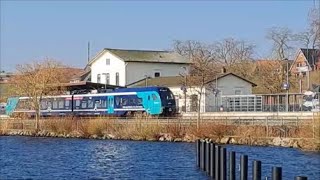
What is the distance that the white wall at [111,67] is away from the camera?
104 m

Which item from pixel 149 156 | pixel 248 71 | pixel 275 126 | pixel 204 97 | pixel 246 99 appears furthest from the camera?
pixel 248 71

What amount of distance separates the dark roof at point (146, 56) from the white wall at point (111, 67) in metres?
0.72

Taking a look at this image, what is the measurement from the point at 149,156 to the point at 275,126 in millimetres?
14499

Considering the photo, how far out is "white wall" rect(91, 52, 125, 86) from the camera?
104 meters

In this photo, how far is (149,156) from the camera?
145ft

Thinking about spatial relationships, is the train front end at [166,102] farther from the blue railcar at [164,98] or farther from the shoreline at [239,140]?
the shoreline at [239,140]

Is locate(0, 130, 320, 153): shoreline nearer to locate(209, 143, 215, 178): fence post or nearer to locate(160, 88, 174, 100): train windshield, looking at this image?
locate(209, 143, 215, 178): fence post

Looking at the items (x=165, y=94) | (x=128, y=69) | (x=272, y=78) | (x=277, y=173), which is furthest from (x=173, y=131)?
(x=272, y=78)

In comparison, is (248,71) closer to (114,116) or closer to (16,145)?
(114,116)

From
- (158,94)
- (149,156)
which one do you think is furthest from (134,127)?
(149,156)


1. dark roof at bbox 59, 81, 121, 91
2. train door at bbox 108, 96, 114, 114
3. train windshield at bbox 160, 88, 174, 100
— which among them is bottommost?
train door at bbox 108, 96, 114, 114

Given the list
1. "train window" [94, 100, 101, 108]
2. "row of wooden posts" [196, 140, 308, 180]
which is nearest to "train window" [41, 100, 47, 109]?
"train window" [94, 100, 101, 108]

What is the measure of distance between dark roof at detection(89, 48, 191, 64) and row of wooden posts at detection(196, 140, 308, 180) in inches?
2714

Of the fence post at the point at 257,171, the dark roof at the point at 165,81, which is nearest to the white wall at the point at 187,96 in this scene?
the dark roof at the point at 165,81
